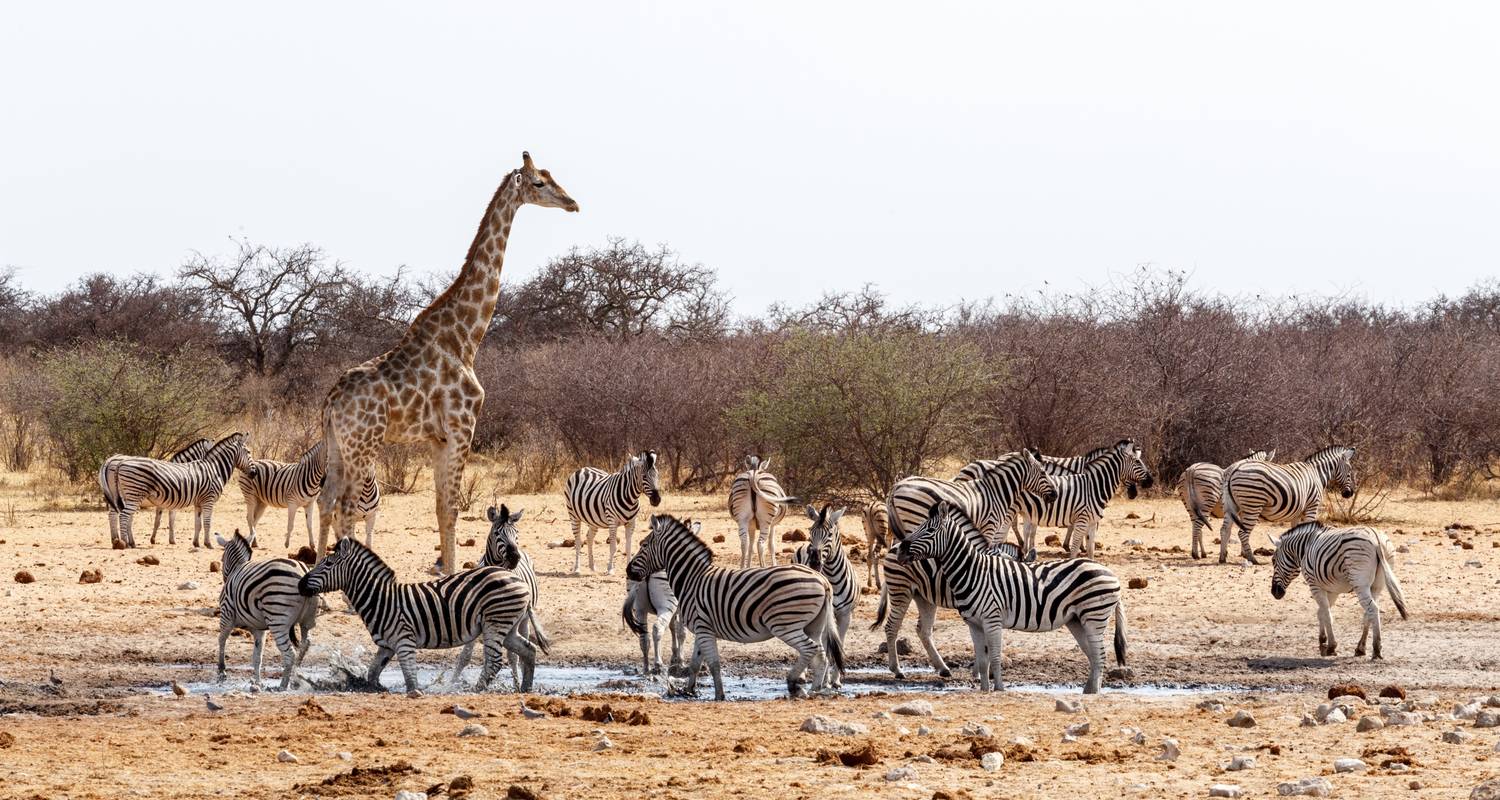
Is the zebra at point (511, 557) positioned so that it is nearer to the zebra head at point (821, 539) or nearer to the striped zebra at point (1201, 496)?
the zebra head at point (821, 539)

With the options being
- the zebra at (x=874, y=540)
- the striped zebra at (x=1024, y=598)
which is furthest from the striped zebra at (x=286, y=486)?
the striped zebra at (x=1024, y=598)

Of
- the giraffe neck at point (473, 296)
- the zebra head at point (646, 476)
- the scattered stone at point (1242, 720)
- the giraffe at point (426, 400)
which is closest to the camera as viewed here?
the scattered stone at point (1242, 720)

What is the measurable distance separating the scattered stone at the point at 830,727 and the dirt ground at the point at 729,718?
0.06 metres

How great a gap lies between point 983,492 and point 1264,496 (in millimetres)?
3914

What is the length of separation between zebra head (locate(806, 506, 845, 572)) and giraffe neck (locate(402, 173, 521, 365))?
3253 mm

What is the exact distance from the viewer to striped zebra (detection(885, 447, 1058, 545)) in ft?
46.2

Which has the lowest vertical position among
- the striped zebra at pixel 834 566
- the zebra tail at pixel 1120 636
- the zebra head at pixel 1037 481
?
the zebra tail at pixel 1120 636

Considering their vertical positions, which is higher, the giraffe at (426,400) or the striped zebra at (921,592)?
the giraffe at (426,400)

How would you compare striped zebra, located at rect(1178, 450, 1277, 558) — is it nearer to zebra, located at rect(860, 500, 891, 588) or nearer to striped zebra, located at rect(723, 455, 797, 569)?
zebra, located at rect(860, 500, 891, 588)

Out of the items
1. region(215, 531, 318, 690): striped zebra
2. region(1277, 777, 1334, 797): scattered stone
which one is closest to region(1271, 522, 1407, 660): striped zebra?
region(1277, 777, 1334, 797): scattered stone

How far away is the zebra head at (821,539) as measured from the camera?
10.8 m

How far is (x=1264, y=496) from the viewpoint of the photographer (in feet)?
57.3

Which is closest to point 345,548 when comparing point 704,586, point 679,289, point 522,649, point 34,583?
point 522,649

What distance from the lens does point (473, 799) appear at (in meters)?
6.79
